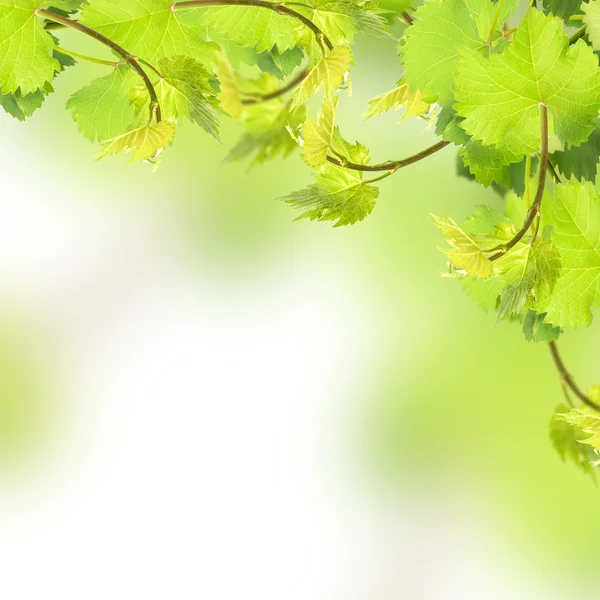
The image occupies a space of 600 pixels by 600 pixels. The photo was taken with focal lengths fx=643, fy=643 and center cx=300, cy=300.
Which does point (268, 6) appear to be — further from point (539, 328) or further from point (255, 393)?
point (255, 393)

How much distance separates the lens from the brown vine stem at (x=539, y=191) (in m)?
0.24

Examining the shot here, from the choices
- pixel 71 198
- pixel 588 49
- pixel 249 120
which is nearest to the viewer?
pixel 588 49

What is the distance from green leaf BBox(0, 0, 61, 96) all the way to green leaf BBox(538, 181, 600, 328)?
22 centimetres

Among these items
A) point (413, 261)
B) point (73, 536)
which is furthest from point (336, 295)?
point (73, 536)

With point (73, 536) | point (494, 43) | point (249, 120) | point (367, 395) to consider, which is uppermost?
point (249, 120)

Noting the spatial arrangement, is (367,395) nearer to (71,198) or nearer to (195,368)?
(195,368)

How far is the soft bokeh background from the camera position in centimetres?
81

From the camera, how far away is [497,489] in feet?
2.76

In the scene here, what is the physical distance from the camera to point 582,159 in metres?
0.31

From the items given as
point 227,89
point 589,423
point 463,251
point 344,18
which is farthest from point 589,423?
point 227,89

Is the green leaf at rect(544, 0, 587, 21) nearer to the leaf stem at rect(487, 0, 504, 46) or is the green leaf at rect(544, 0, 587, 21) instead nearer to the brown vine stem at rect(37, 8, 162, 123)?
the leaf stem at rect(487, 0, 504, 46)

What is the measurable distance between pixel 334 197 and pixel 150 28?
0.11m

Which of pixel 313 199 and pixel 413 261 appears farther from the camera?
pixel 413 261

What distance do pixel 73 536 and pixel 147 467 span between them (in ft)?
0.42
